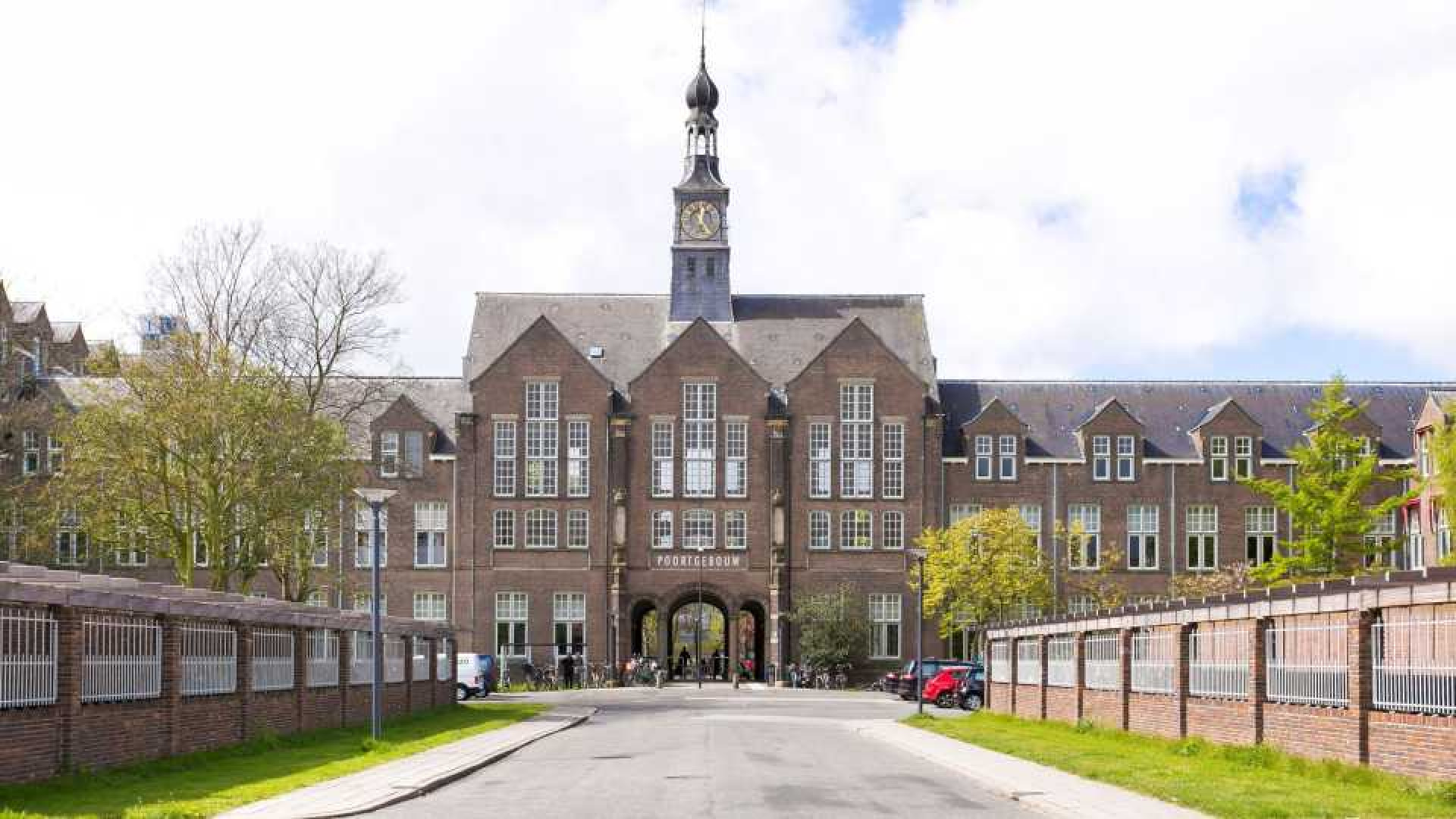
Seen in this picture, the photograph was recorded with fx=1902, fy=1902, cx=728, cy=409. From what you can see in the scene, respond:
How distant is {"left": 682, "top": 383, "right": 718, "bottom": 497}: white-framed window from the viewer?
88625mm

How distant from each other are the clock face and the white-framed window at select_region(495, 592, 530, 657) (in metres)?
20.3

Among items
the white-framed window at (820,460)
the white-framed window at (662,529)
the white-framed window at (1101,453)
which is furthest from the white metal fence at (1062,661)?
the white-framed window at (1101,453)

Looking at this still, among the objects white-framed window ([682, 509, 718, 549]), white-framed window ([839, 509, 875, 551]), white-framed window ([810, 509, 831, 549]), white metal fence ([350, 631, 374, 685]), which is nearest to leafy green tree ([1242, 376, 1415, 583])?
white-framed window ([839, 509, 875, 551])

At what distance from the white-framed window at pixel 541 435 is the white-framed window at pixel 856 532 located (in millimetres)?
13476

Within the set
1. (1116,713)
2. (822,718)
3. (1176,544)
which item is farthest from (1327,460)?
(1116,713)

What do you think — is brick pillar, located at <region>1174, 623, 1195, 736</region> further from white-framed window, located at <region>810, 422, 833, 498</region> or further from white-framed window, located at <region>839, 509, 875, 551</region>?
white-framed window, located at <region>810, 422, 833, 498</region>

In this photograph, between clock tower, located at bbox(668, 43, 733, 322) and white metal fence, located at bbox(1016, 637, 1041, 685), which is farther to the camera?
clock tower, located at bbox(668, 43, 733, 322)

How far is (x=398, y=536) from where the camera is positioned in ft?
292

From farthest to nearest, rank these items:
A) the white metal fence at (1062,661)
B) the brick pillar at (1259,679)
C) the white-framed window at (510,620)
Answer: the white-framed window at (510,620) → the white metal fence at (1062,661) → the brick pillar at (1259,679)

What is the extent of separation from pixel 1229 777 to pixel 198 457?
41.1 m

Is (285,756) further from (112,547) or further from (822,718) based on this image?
(112,547)

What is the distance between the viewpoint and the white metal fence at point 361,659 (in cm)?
4531

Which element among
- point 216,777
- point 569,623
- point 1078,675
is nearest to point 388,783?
point 216,777

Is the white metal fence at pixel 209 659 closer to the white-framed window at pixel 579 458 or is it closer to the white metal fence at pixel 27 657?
the white metal fence at pixel 27 657
